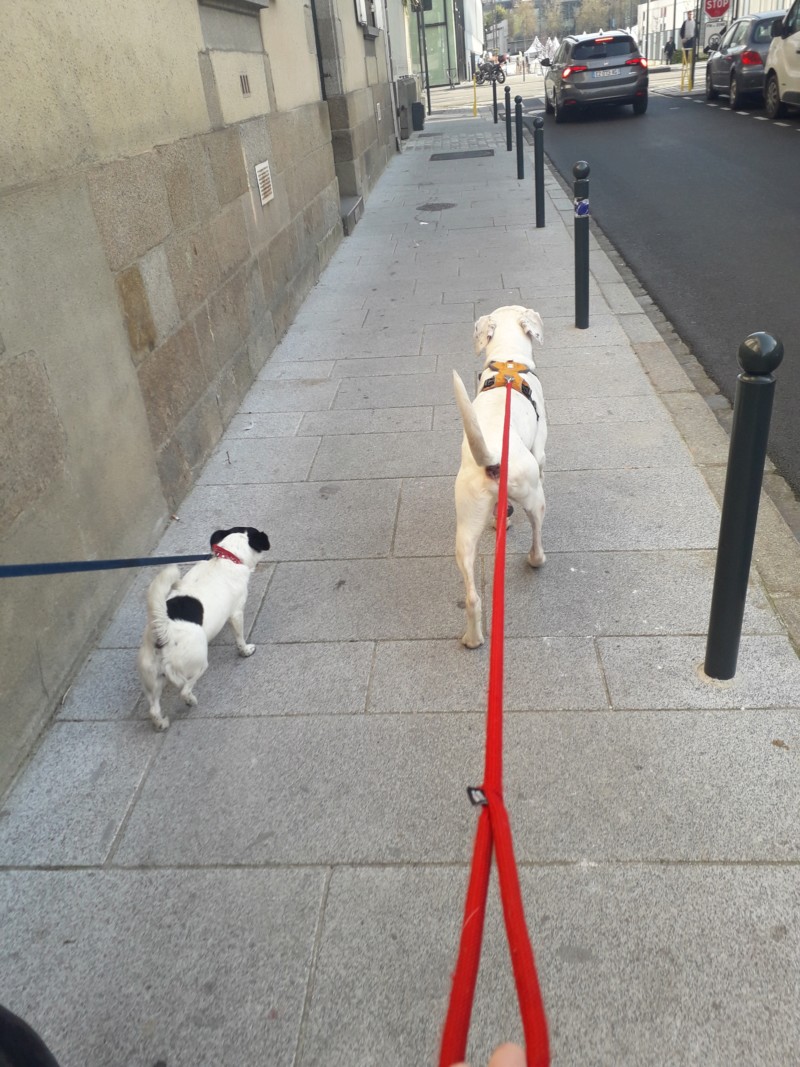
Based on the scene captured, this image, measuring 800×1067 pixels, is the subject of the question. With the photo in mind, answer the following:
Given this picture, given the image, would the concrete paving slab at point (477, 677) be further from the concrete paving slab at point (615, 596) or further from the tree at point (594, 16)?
the tree at point (594, 16)

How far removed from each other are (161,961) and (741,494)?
7.29ft

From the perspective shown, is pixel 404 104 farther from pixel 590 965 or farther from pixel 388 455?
pixel 590 965

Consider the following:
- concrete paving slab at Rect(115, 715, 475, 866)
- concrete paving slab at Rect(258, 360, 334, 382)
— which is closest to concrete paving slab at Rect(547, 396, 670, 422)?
concrete paving slab at Rect(258, 360, 334, 382)

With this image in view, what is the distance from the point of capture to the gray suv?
68.7 feet

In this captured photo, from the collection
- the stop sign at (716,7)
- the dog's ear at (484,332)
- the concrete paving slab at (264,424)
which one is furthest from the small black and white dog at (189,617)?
the stop sign at (716,7)

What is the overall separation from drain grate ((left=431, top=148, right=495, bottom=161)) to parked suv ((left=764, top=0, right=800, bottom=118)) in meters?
6.02

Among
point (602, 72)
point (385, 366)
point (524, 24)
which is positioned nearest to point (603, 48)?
point (602, 72)

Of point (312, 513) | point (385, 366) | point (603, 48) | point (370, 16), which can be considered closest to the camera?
point (312, 513)

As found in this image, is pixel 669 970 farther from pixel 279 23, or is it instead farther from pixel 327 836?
pixel 279 23

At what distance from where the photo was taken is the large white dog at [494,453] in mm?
3020

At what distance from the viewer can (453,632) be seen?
3502 millimetres

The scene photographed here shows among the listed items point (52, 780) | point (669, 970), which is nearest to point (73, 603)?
point (52, 780)

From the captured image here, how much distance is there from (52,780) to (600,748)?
196cm

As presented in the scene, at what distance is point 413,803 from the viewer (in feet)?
8.71
